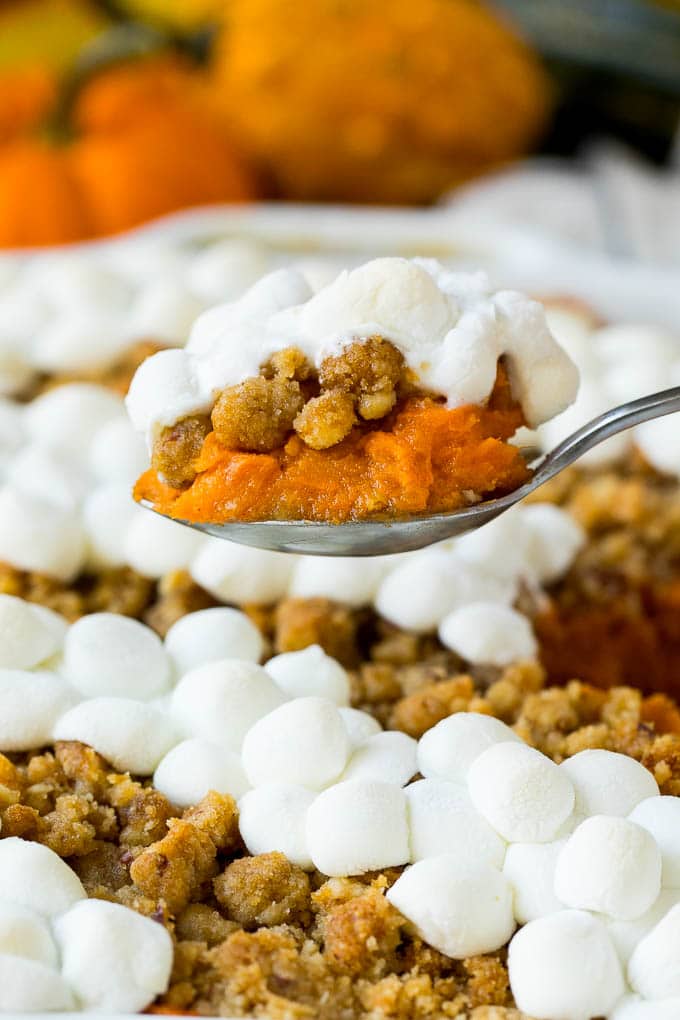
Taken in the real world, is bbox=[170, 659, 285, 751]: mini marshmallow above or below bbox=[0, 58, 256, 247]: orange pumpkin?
above

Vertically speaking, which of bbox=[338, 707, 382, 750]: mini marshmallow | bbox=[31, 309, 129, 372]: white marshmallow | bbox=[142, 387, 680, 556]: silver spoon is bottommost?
bbox=[31, 309, 129, 372]: white marshmallow

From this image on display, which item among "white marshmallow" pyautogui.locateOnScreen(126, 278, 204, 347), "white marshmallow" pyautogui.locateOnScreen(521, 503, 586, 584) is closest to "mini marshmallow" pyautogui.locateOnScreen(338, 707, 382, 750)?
"white marshmallow" pyautogui.locateOnScreen(521, 503, 586, 584)

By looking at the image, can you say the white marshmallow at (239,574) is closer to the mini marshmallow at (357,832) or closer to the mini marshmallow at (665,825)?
the mini marshmallow at (357,832)

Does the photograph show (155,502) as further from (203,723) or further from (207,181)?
(207,181)

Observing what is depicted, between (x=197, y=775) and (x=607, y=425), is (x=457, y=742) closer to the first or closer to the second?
(x=197, y=775)

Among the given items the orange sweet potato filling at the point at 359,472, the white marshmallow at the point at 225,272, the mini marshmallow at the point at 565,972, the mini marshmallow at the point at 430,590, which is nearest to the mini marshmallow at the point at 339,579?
the mini marshmallow at the point at 430,590

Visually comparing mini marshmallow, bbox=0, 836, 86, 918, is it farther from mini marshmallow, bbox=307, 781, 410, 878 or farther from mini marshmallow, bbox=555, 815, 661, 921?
mini marshmallow, bbox=555, 815, 661, 921

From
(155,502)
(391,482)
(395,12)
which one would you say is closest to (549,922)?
(391,482)
